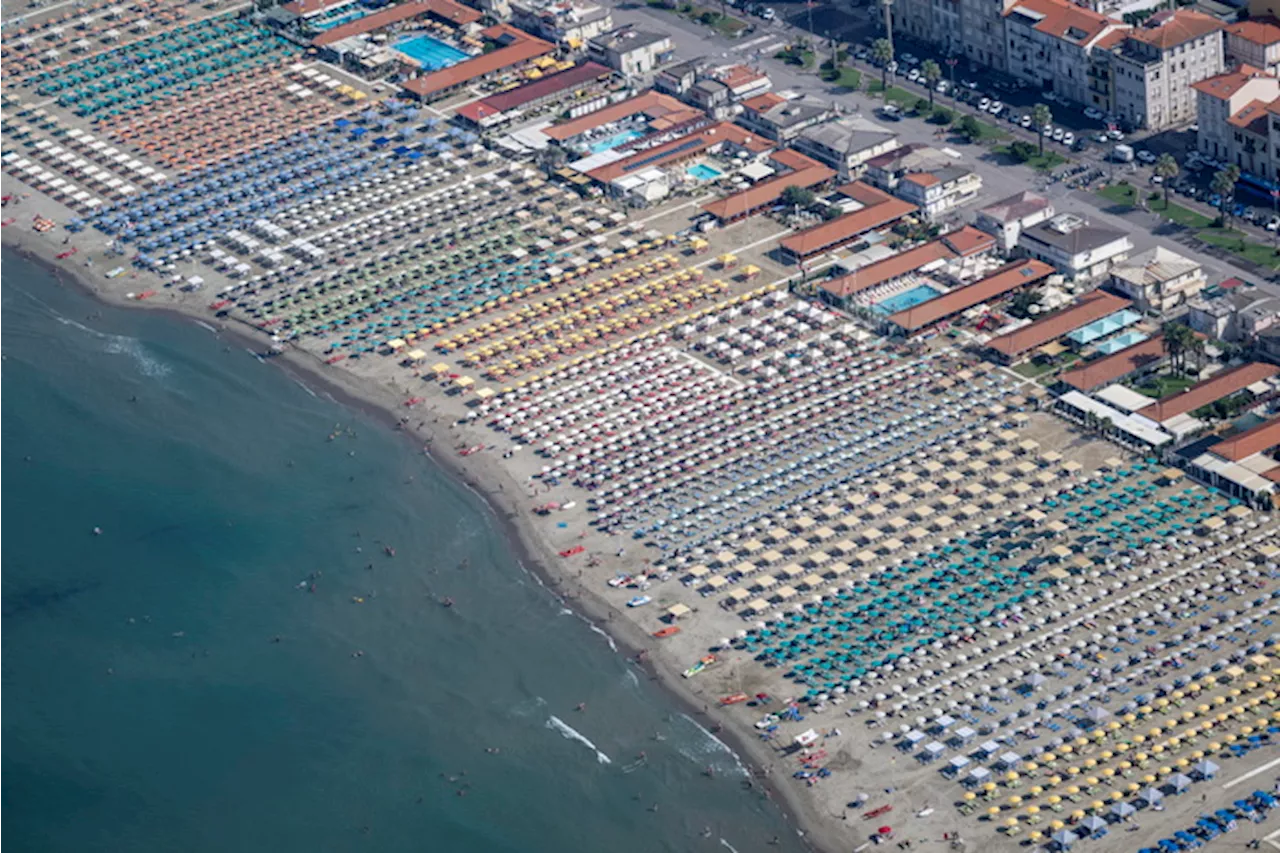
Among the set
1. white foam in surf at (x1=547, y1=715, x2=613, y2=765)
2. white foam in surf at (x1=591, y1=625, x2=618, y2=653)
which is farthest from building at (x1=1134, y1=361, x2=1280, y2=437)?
white foam in surf at (x1=547, y1=715, x2=613, y2=765)

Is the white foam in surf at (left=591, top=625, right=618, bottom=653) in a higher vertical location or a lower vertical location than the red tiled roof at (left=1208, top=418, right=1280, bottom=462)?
lower

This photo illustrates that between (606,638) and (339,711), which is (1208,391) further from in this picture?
(339,711)

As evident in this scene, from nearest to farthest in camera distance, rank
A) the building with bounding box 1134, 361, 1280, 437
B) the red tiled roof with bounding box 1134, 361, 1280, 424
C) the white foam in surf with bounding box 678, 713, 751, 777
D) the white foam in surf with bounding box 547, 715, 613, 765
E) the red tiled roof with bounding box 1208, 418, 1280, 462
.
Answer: the white foam in surf with bounding box 678, 713, 751, 777 < the white foam in surf with bounding box 547, 715, 613, 765 < the red tiled roof with bounding box 1208, 418, 1280, 462 < the building with bounding box 1134, 361, 1280, 437 < the red tiled roof with bounding box 1134, 361, 1280, 424

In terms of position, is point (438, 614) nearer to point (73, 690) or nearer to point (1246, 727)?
point (73, 690)

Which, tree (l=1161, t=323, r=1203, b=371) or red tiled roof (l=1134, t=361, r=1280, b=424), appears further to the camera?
tree (l=1161, t=323, r=1203, b=371)

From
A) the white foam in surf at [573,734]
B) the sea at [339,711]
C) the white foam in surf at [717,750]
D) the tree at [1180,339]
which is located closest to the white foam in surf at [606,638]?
the sea at [339,711]

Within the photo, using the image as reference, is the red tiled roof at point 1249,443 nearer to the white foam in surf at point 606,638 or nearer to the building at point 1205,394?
the building at point 1205,394

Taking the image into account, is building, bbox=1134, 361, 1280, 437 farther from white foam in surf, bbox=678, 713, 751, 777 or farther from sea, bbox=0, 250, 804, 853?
sea, bbox=0, 250, 804, 853
